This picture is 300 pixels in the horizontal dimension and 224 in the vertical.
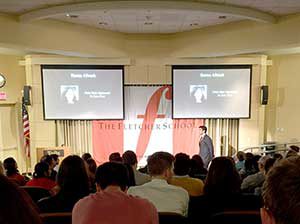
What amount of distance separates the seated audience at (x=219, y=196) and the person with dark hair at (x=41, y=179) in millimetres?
1764

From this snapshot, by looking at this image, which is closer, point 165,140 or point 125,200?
point 125,200

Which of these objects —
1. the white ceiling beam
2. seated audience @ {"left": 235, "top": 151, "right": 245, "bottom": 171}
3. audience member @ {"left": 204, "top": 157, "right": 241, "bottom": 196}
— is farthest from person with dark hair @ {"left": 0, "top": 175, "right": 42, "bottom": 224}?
seated audience @ {"left": 235, "top": 151, "right": 245, "bottom": 171}

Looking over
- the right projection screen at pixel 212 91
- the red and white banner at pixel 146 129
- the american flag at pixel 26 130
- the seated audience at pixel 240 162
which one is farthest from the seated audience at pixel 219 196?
the american flag at pixel 26 130

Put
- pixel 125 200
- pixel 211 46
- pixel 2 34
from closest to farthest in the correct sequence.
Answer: pixel 125 200, pixel 2 34, pixel 211 46

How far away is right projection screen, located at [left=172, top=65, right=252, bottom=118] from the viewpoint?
8.09 metres

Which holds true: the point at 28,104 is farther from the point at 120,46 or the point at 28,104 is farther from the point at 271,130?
the point at 271,130

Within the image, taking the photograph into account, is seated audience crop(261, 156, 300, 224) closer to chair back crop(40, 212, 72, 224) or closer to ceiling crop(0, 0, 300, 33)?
chair back crop(40, 212, 72, 224)

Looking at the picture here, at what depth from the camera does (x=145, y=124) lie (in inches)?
329

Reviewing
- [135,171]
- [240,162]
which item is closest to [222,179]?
[135,171]

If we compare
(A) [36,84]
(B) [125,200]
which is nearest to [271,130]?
(A) [36,84]

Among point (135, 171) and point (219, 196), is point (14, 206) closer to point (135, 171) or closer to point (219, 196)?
point (219, 196)

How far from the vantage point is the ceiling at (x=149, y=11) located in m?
5.27

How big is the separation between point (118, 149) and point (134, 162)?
397 centimetres

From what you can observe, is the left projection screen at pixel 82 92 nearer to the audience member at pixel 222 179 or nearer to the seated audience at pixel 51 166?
the seated audience at pixel 51 166
